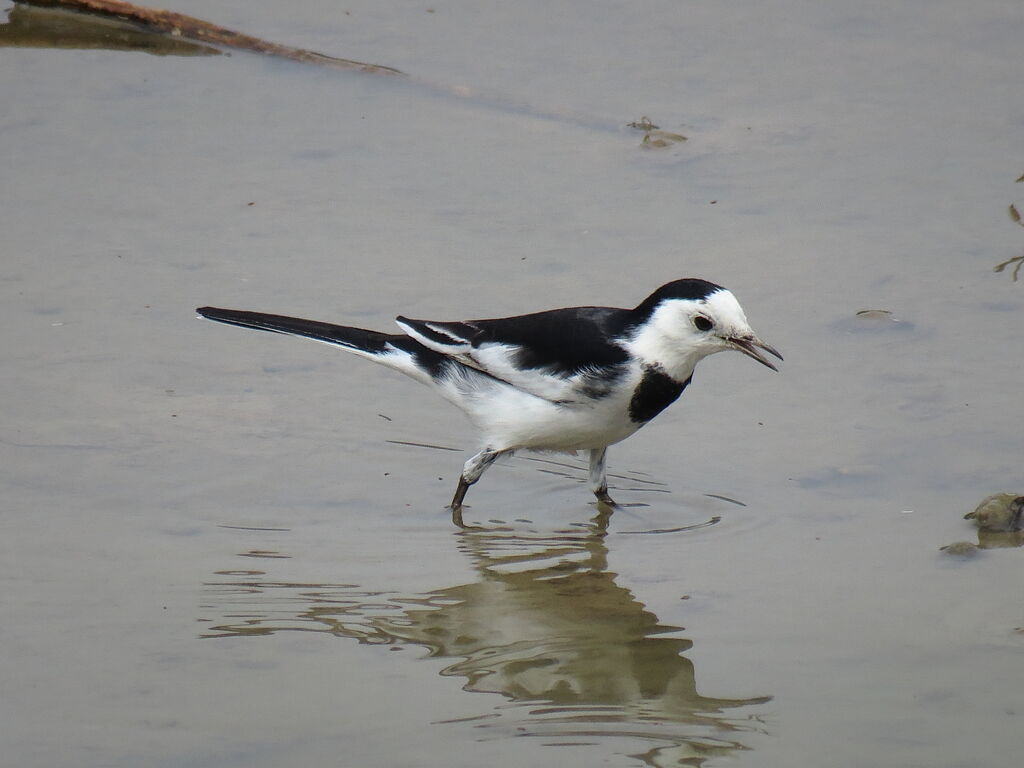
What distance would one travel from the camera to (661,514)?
581cm

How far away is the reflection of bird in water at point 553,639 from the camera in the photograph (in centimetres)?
402

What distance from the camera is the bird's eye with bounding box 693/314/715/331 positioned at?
5539mm

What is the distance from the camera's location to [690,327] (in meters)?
5.57

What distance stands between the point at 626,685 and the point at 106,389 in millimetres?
3175

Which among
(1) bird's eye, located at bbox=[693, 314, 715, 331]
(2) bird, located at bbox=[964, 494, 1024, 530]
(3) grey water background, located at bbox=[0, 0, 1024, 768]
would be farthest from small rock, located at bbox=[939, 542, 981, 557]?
(1) bird's eye, located at bbox=[693, 314, 715, 331]

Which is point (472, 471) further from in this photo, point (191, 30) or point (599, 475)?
point (191, 30)

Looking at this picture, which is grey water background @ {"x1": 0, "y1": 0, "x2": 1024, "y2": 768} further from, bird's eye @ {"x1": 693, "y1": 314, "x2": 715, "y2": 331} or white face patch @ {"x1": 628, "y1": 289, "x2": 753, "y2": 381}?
bird's eye @ {"x1": 693, "y1": 314, "x2": 715, "y2": 331}

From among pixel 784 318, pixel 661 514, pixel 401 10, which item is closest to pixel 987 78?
pixel 784 318

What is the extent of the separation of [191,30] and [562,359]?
5902mm

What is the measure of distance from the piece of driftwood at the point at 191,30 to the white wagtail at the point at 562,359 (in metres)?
4.51

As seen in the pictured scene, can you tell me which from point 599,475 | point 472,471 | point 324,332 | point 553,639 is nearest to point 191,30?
point 324,332

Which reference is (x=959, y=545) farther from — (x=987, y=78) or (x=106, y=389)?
(x=987, y=78)

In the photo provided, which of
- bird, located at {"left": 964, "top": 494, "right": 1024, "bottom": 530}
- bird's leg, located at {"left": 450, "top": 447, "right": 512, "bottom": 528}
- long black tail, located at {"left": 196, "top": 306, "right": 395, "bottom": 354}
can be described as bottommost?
bird's leg, located at {"left": 450, "top": 447, "right": 512, "bottom": 528}

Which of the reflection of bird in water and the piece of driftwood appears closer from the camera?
the reflection of bird in water
